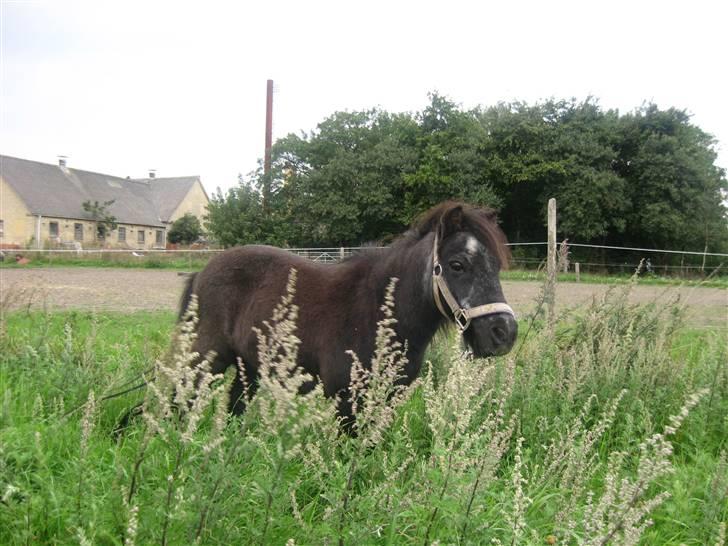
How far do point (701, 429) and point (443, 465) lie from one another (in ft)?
9.53

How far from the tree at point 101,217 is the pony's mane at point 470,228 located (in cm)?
5375

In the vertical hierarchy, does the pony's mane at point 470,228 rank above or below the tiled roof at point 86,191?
below

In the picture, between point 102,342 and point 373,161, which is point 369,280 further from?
point 373,161

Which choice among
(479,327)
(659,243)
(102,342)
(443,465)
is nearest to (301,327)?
(479,327)

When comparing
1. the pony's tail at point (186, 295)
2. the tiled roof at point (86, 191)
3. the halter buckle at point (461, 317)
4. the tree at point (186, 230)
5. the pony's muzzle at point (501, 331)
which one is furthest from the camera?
the tree at point (186, 230)

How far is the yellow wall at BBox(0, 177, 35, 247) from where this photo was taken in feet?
151

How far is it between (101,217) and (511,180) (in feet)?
136

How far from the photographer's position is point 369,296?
3.44 meters

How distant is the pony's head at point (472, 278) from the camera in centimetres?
292

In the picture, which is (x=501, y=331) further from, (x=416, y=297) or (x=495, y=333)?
(x=416, y=297)

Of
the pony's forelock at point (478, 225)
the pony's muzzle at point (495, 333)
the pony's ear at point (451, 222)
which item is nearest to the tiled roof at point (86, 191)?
the pony's forelock at point (478, 225)

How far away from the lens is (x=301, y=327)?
11.5 ft

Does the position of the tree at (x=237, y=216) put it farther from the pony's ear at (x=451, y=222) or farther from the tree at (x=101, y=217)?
the pony's ear at (x=451, y=222)

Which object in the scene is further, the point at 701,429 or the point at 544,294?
the point at 544,294
